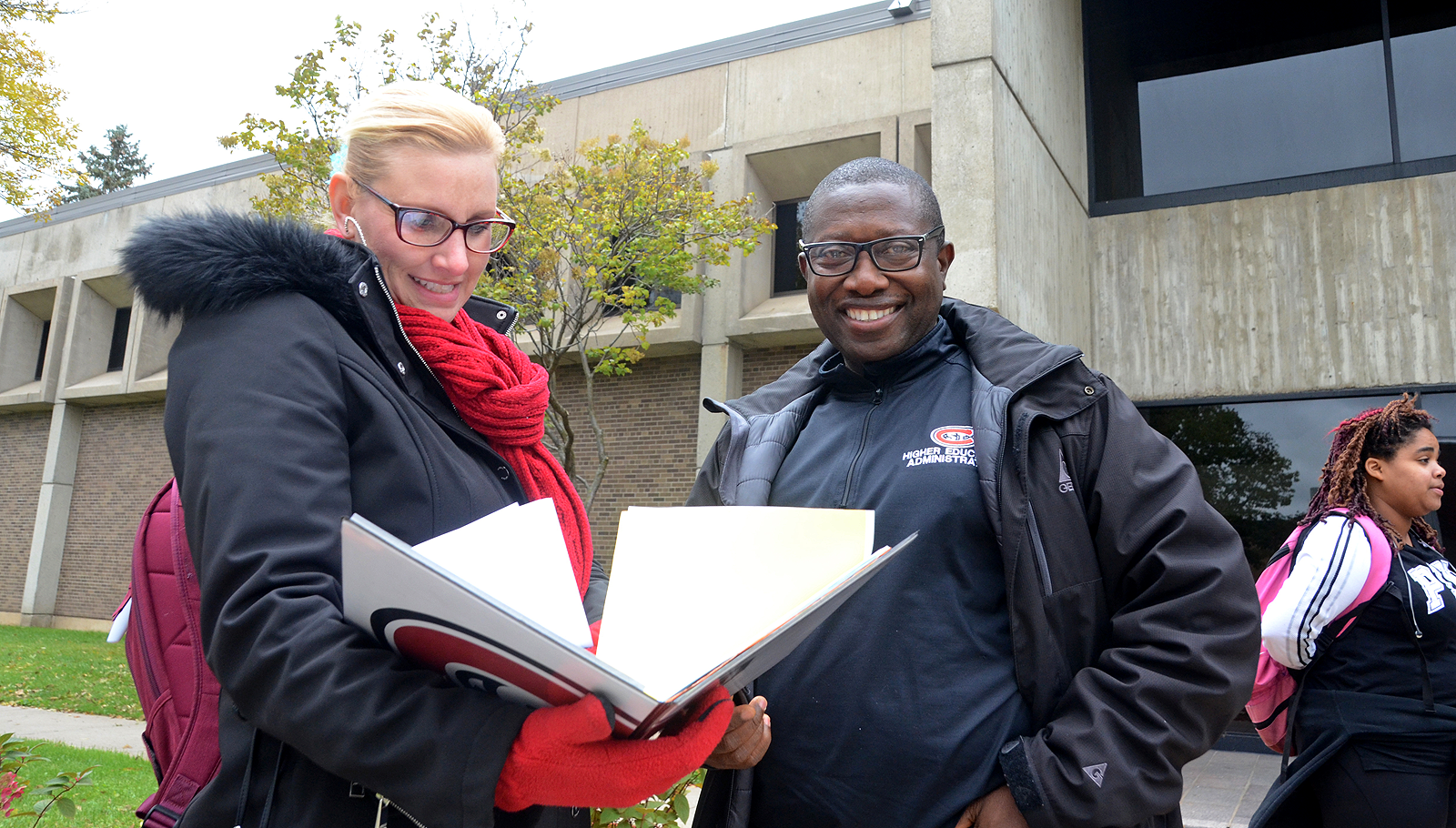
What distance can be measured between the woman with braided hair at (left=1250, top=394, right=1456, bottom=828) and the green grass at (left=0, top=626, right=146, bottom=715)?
11310 millimetres

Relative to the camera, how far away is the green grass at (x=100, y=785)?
5438mm

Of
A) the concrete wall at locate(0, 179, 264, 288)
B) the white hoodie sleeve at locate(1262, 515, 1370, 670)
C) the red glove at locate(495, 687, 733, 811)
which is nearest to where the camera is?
the red glove at locate(495, 687, 733, 811)

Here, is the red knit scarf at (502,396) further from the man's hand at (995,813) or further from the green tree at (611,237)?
the green tree at (611,237)

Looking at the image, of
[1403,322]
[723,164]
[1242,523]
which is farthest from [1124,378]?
[723,164]

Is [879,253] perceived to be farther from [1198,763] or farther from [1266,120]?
[1266,120]

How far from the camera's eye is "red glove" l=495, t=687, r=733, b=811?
1.11m

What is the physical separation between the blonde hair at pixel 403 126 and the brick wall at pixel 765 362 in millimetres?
12532

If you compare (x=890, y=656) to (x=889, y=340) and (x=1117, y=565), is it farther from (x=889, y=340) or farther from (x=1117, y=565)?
(x=889, y=340)

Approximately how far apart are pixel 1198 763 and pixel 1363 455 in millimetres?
4659

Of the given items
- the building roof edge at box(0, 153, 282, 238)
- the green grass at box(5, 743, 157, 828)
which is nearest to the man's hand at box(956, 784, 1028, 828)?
the green grass at box(5, 743, 157, 828)

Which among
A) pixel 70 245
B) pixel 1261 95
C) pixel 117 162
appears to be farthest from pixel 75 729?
pixel 117 162

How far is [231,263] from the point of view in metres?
1.34

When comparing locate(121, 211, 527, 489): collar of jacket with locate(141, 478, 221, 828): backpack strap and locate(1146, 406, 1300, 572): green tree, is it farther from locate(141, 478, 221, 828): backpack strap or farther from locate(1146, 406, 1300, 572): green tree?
locate(1146, 406, 1300, 572): green tree

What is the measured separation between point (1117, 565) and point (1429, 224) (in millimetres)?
9107
